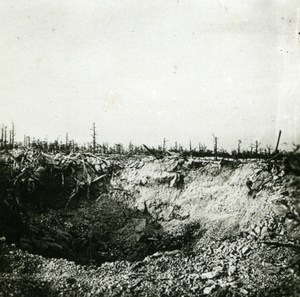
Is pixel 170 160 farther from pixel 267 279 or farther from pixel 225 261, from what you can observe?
pixel 267 279

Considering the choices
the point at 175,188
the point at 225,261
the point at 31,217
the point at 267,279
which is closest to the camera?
the point at 267,279

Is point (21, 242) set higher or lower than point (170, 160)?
lower

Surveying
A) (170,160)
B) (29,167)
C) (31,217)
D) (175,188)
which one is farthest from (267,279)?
(29,167)

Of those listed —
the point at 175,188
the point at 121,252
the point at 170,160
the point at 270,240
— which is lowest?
the point at 121,252

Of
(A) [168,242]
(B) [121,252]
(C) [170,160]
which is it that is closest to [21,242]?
(B) [121,252]

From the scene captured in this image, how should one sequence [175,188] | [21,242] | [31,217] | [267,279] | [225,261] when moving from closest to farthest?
1. [267,279]
2. [225,261]
3. [21,242]
4. [31,217]
5. [175,188]

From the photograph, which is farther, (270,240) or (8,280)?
(270,240)
